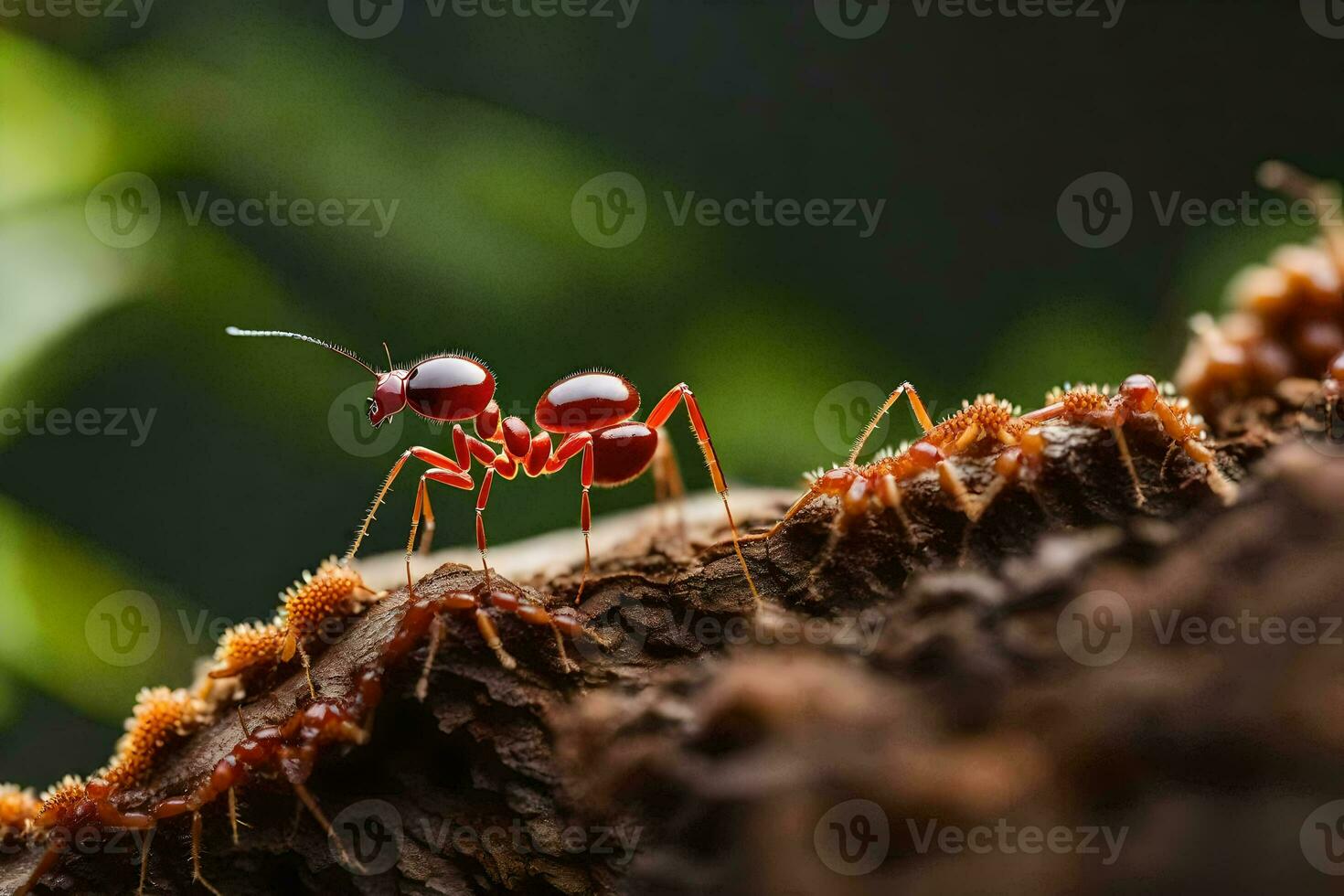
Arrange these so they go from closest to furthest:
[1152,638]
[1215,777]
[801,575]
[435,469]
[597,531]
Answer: [1215,777] < [1152,638] < [801,575] < [435,469] < [597,531]

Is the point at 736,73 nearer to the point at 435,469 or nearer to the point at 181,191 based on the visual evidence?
the point at 181,191

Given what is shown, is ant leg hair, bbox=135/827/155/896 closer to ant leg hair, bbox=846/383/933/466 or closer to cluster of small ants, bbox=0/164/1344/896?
cluster of small ants, bbox=0/164/1344/896

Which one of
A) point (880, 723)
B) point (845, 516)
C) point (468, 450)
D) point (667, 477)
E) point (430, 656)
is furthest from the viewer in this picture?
point (667, 477)

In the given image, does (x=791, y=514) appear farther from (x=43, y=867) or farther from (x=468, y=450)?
(x=43, y=867)

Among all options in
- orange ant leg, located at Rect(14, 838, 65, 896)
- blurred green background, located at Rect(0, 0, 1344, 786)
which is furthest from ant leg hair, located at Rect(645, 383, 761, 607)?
blurred green background, located at Rect(0, 0, 1344, 786)

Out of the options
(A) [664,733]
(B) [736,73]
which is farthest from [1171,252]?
(A) [664,733]

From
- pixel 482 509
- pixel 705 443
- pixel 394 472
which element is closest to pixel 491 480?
pixel 482 509

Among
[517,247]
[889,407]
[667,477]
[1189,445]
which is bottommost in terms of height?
[1189,445]
